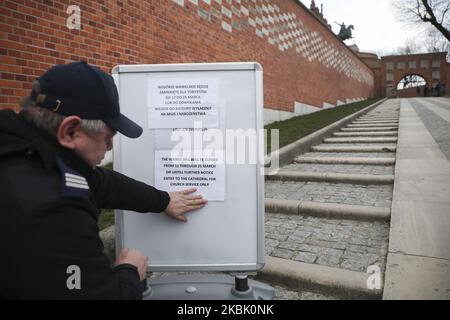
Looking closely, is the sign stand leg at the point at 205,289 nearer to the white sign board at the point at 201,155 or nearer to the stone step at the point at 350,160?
the white sign board at the point at 201,155

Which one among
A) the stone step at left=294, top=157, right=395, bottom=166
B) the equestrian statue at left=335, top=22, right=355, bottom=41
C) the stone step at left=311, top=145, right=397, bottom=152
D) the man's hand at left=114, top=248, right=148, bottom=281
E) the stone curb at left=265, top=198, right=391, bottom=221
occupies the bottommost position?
the stone curb at left=265, top=198, right=391, bottom=221

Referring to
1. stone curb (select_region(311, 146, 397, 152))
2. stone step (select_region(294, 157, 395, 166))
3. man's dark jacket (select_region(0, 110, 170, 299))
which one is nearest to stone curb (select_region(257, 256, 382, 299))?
man's dark jacket (select_region(0, 110, 170, 299))

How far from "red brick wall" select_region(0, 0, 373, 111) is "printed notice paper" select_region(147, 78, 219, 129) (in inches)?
92.7

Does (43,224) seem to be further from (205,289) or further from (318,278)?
(318,278)

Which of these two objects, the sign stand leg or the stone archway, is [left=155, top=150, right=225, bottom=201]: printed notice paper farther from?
the stone archway

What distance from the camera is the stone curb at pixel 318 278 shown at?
199cm

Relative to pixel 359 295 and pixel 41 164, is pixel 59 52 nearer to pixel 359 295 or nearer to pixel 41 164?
pixel 41 164

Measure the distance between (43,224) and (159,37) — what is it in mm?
4961

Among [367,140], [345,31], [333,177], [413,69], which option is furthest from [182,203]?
[413,69]

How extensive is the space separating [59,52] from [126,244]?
2916 millimetres

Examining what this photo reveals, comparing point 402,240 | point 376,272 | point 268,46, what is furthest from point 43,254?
point 268,46

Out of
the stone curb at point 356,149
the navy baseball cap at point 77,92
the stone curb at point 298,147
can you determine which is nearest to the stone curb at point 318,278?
the navy baseball cap at point 77,92

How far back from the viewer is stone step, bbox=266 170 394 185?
159 inches

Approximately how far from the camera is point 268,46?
33.0ft
